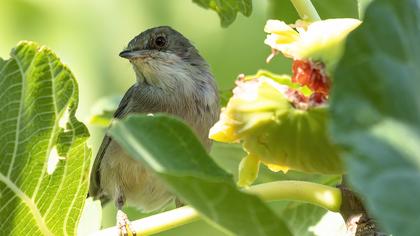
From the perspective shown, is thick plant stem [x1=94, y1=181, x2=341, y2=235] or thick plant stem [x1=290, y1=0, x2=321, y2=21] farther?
thick plant stem [x1=290, y1=0, x2=321, y2=21]

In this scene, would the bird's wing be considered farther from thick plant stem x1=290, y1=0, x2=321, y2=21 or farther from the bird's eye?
thick plant stem x1=290, y1=0, x2=321, y2=21

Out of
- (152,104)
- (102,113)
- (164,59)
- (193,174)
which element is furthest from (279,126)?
(164,59)

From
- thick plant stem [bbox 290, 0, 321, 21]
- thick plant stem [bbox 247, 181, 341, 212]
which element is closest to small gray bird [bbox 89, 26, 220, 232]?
thick plant stem [bbox 290, 0, 321, 21]

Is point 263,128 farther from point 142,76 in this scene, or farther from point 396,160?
point 142,76

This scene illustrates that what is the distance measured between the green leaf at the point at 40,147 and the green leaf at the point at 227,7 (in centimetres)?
67

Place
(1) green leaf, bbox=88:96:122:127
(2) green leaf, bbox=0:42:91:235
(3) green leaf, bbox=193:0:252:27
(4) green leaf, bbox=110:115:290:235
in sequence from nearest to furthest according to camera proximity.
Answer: (4) green leaf, bbox=110:115:290:235 → (2) green leaf, bbox=0:42:91:235 → (3) green leaf, bbox=193:0:252:27 → (1) green leaf, bbox=88:96:122:127

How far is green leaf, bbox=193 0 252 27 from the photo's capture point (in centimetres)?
270

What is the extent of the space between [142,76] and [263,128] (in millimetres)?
3153

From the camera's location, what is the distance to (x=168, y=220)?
6.47 ft

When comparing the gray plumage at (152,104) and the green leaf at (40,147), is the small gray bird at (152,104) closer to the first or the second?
the gray plumage at (152,104)

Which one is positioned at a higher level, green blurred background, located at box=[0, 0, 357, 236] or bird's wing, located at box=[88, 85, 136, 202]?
green blurred background, located at box=[0, 0, 357, 236]

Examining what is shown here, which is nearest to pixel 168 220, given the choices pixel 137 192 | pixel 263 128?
pixel 263 128

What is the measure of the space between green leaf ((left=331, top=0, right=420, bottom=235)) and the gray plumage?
115 inches

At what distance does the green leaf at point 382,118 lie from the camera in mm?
1223
